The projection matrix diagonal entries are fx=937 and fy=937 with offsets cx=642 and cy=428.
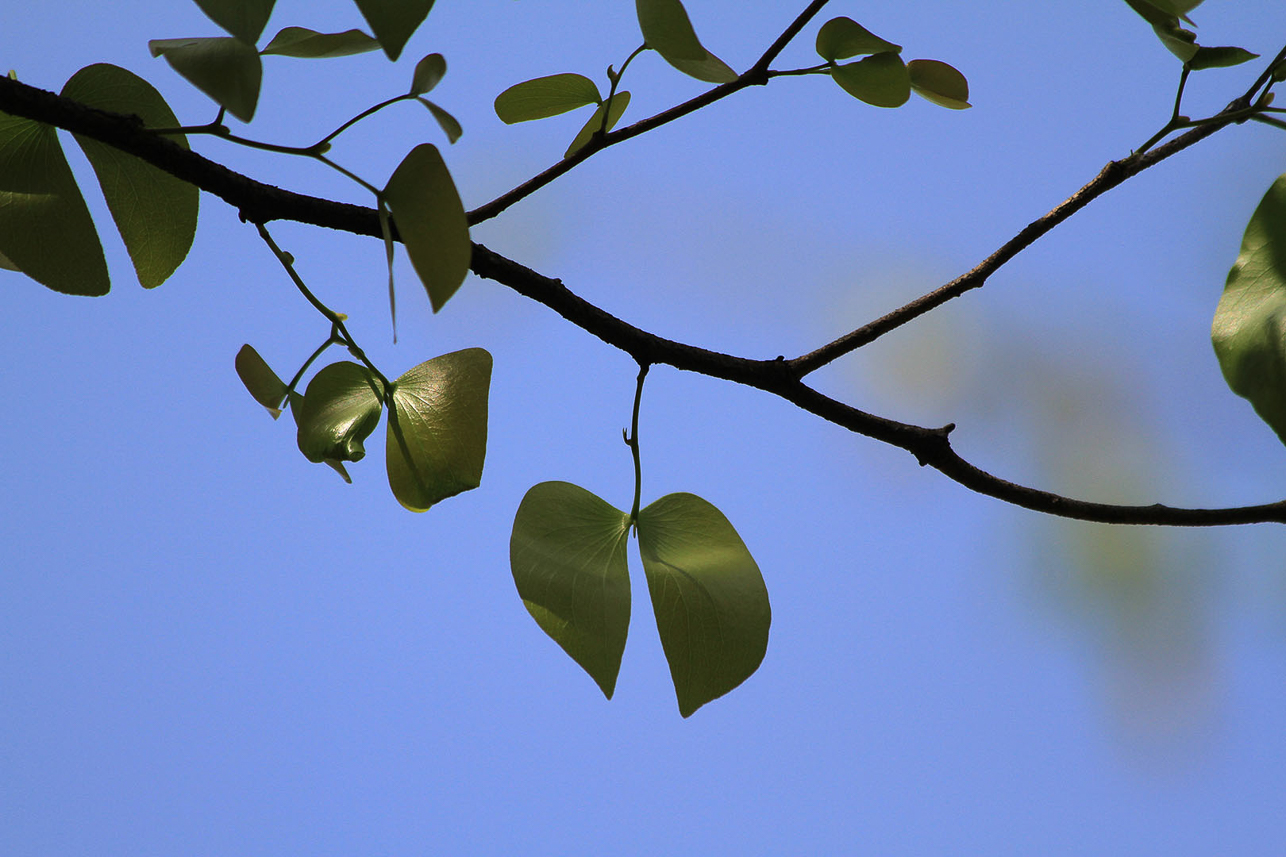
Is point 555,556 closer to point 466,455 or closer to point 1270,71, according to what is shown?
point 466,455

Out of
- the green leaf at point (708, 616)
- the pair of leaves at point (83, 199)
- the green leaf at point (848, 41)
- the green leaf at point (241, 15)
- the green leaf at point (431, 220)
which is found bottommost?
the green leaf at point (708, 616)

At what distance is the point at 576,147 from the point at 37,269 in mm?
97

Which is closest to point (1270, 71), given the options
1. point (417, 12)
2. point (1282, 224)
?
point (1282, 224)

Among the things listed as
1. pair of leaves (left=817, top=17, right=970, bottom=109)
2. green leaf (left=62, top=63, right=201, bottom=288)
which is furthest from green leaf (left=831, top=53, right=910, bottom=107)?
green leaf (left=62, top=63, right=201, bottom=288)

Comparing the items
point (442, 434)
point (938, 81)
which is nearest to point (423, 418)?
point (442, 434)

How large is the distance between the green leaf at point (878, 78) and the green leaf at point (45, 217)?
13cm

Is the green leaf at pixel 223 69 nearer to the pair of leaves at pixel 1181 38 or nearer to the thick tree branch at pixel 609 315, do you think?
the thick tree branch at pixel 609 315

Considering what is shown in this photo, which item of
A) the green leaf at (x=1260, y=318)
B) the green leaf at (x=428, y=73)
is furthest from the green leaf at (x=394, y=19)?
the green leaf at (x=1260, y=318)

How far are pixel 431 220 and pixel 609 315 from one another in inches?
1.3

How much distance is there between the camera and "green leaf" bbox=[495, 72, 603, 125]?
0.16 meters

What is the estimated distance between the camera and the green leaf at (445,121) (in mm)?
116

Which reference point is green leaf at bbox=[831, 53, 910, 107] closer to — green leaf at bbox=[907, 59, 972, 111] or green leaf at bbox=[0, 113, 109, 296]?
green leaf at bbox=[907, 59, 972, 111]

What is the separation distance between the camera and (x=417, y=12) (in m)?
0.11

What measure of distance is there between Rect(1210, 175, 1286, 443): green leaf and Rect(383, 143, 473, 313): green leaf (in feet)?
0.34
